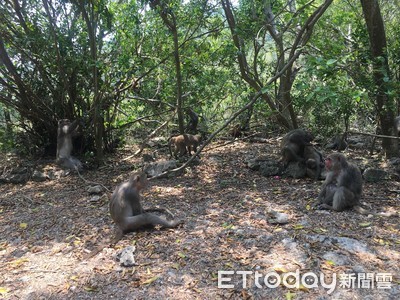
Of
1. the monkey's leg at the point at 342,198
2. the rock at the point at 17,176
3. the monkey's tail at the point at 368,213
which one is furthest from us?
the rock at the point at 17,176

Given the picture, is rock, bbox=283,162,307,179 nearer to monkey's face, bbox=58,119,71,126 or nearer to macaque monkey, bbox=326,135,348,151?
macaque monkey, bbox=326,135,348,151

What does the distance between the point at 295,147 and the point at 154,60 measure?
4412mm

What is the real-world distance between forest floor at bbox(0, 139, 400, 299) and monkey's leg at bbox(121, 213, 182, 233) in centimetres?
12

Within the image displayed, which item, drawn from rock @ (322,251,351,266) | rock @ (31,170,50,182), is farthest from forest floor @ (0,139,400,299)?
rock @ (31,170,50,182)

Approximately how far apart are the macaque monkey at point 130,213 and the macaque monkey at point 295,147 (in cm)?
364

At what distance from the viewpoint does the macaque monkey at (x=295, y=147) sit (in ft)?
27.5

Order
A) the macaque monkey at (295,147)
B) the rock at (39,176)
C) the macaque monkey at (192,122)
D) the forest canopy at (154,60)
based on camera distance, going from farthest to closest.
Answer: the macaque monkey at (192,122) → the rock at (39,176) → the macaque monkey at (295,147) → the forest canopy at (154,60)

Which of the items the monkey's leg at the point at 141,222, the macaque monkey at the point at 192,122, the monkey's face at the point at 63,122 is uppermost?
the monkey's face at the point at 63,122

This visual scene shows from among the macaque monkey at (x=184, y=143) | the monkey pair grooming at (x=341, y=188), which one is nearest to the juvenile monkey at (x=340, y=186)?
the monkey pair grooming at (x=341, y=188)

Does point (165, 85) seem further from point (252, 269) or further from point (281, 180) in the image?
point (252, 269)

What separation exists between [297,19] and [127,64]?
3.97 meters

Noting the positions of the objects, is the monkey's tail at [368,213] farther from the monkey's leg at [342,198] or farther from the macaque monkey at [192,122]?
the macaque monkey at [192,122]

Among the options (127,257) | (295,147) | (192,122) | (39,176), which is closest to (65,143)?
(39,176)

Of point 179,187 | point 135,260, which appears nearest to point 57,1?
point 179,187
